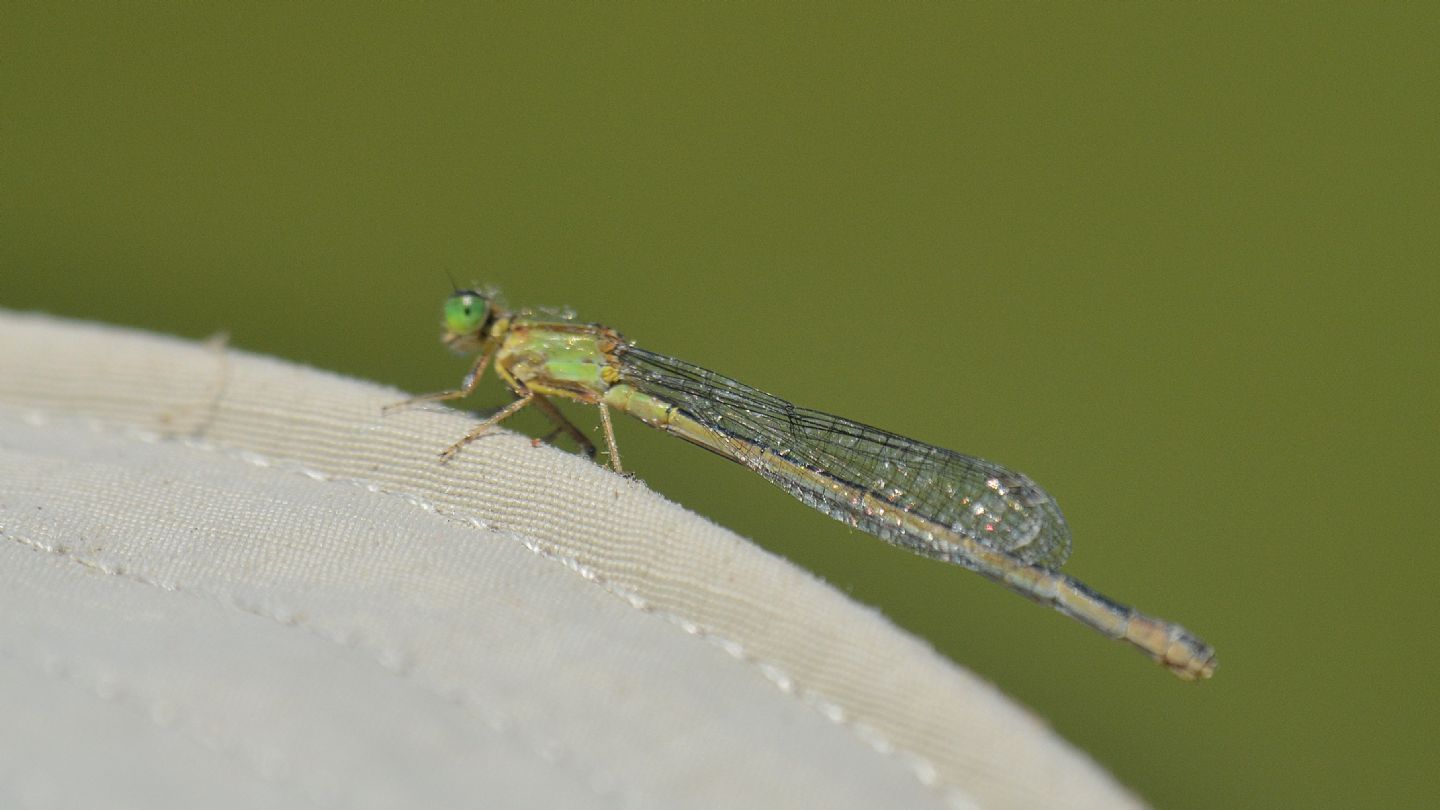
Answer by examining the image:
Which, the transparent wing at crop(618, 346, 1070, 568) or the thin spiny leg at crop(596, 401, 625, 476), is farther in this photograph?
the transparent wing at crop(618, 346, 1070, 568)

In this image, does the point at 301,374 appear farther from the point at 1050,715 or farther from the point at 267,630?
the point at 1050,715

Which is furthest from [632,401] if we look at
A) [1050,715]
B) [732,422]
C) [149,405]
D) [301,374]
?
[1050,715]

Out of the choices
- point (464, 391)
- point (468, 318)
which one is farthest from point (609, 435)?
point (468, 318)

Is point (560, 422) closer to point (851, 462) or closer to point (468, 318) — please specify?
point (468, 318)

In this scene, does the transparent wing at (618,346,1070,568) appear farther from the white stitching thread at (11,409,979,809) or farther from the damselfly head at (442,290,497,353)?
the white stitching thread at (11,409,979,809)

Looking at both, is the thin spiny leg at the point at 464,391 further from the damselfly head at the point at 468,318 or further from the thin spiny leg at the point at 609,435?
the thin spiny leg at the point at 609,435

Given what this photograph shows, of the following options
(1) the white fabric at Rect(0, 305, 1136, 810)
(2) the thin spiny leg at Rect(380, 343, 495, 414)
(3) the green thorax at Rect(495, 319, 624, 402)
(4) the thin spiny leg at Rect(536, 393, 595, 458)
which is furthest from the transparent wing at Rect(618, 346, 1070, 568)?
(1) the white fabric at Rect(0, 305, 1136, 810)
